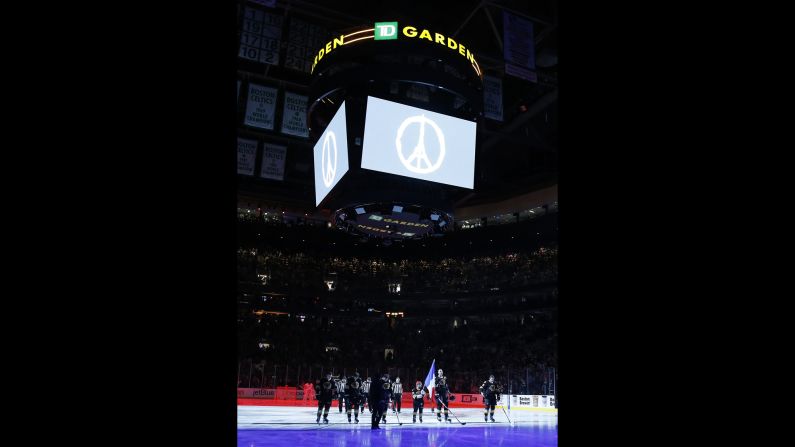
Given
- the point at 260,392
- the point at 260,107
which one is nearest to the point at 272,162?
the point at 260,107

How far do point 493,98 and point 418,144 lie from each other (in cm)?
433

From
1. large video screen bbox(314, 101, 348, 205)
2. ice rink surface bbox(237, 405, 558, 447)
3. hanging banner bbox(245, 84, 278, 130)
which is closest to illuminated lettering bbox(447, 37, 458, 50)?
large video screen bbox(314, 101, 348, 205)

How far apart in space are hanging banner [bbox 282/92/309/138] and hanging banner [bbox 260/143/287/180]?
1345 mm

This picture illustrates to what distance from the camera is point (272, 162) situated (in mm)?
14414

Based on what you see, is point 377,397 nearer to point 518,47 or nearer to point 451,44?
point 451,44

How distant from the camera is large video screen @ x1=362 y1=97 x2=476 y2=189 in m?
9.28

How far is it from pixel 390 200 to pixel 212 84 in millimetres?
8907

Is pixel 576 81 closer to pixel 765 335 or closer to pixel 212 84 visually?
pixel 765 335

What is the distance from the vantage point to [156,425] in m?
1.75

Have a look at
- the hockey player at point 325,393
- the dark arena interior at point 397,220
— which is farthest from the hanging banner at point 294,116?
the hockey player at point 325,393

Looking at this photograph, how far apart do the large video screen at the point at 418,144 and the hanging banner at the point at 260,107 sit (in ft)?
12.7

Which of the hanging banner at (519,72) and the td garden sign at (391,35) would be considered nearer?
the td garden sign at (391,35)

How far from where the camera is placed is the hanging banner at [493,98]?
13.0 m

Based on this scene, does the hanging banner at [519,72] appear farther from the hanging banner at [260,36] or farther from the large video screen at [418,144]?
the hanging banner at [260,36]
